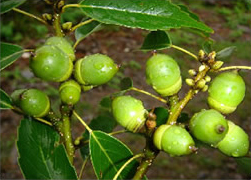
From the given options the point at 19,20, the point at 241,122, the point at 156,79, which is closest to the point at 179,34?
the point at 241,122

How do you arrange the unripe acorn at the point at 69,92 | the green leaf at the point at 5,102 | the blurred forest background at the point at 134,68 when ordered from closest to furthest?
the unripe acorn at the point at 69,92 < the green leaf at the point at 5,102 < the blurred forest background at the point at 134,68

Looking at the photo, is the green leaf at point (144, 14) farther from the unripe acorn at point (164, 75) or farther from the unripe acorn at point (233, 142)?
the unripe acorn at point (233, 142)

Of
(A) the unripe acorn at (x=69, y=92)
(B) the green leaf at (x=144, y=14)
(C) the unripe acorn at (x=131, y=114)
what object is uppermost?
(B) the green leaf at (x=144, y=14)

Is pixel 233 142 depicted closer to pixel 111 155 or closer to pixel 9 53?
pixel 111 155

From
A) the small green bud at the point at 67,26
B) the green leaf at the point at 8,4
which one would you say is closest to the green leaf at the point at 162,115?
the small green bud at the point at 67,26

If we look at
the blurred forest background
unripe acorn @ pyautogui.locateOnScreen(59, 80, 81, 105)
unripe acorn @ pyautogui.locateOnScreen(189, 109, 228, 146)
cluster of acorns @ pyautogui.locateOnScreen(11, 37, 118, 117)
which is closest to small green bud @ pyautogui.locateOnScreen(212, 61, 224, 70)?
unripe acorn @ pyautogui.locateOnScreen(189, 109, 228, 146)


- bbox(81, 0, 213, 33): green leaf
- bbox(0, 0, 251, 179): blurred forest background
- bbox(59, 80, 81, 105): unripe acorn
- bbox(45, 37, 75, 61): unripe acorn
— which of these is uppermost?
bbox(81, 0, 213, 33): green leaf

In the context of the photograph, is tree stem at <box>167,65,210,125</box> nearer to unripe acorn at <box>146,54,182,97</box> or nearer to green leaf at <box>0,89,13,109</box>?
unripe acorn at <box>146,54,182,97</box>

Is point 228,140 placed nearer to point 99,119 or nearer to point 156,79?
point 156,79
